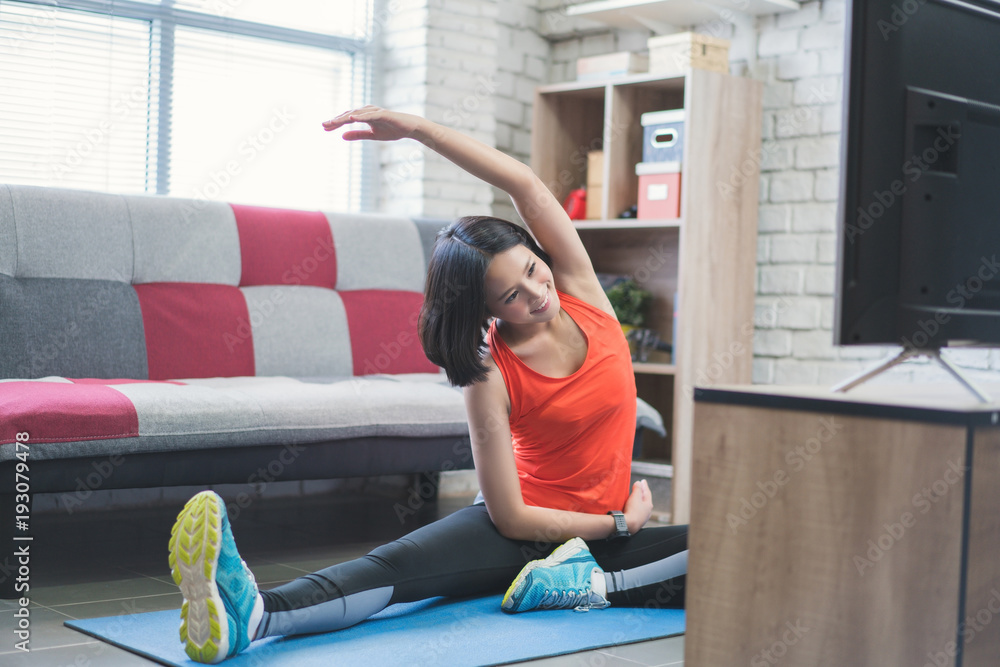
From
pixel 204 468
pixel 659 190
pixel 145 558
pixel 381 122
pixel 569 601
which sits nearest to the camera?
pixel 381 122

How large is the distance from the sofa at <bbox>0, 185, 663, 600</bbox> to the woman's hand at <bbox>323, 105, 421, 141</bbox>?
90cm

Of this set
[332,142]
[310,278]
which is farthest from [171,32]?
[310,278]

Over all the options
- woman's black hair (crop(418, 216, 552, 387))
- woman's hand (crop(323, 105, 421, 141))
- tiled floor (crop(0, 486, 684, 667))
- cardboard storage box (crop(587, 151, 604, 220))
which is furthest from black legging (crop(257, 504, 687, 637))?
cardboard storage box (crop(587, 151, 604, 220))

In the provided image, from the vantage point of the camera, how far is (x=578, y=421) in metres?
2.00

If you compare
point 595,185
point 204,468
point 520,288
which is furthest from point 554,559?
point 595,185

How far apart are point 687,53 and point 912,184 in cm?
241

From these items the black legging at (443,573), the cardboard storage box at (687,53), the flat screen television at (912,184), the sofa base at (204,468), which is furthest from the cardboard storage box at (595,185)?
the flat screen television at (912,184)

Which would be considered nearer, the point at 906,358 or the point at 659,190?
the point at 906,358

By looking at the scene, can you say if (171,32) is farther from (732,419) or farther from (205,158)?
(732,419)

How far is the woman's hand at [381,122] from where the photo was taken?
162cm

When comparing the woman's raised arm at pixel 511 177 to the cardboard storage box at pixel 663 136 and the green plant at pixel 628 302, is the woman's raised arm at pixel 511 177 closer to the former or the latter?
the cardboard storage box at pixel 663 136

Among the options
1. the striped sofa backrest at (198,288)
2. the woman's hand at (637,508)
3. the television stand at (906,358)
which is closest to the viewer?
the television stand at (906,358)

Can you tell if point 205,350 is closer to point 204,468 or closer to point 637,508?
point 204,468

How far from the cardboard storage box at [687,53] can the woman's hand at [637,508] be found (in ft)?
5.77
